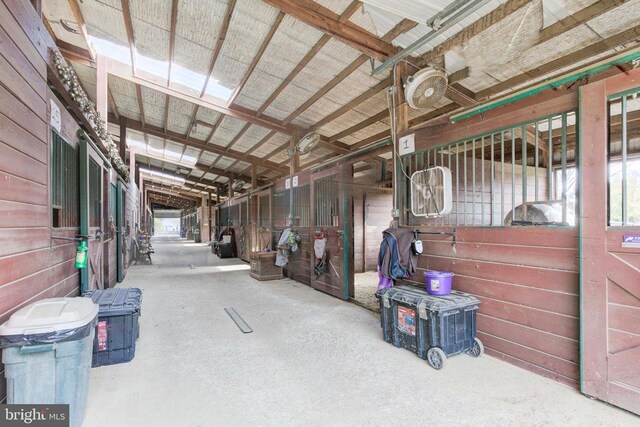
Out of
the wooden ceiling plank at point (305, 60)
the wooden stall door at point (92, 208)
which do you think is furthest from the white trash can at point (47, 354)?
the wooden ceiling plank at point (305, 60)

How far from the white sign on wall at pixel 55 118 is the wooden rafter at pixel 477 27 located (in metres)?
3.55

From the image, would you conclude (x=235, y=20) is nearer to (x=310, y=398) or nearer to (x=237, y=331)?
(x=237, y=331)

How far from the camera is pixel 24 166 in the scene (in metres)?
1.90

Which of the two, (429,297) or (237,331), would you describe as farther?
(237,331)

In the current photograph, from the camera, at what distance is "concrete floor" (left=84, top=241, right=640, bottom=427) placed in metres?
1.85

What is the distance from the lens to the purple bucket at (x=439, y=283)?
276 centimetres

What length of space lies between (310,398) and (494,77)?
4.04m

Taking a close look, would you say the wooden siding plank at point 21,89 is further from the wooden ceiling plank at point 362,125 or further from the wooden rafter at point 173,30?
the wooden ceiling plank at point 362,125

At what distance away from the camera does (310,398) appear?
6.74 ft

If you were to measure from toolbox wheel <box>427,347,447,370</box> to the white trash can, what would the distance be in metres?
2.34

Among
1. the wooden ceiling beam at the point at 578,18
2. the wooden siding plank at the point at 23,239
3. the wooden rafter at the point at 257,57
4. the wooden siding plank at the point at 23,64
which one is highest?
the wooden rafter at the point at 257,57

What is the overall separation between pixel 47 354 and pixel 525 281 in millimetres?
3093

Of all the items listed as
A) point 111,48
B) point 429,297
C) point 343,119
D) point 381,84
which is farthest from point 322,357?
point 111,48

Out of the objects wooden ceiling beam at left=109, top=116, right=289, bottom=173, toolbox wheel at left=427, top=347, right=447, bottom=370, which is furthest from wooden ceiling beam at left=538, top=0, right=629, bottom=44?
wooden ceiling beam at left=109, top=116, right=289, bottom=173
